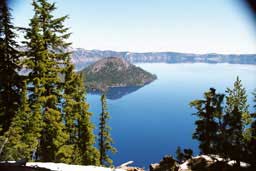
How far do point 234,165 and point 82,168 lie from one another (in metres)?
6.93

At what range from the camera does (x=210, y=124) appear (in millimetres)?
15680

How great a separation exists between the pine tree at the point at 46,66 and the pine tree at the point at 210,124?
34.3ft

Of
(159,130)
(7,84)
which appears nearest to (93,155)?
(7,84)

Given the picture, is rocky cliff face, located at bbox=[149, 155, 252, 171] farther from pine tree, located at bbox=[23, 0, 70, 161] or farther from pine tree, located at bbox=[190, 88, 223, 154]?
pine tree, located at bbox=[23, 0, 70, 161]

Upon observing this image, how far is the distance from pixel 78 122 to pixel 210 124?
1653 cm

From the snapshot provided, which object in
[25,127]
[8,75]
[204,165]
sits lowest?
[204,165]

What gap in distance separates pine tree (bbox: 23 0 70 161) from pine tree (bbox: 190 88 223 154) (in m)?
10.5

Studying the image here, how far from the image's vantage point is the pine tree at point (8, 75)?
18.9 metres

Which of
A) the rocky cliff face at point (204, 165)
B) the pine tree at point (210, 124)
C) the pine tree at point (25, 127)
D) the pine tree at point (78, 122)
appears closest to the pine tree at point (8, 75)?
the pine tree at point (25, 127)

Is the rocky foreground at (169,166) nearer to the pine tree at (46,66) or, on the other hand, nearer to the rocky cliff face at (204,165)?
the rocky cliff face at (204,165)

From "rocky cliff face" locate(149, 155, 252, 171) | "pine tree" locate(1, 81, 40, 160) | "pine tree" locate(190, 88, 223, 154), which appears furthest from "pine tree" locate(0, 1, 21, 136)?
"pine tree" locate(190, 88, 223, 154)

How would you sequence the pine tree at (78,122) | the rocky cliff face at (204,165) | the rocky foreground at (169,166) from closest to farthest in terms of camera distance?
the rocky foreground at (169,166) → the rocky cliff face at (204,165) → the pine tree at (78,122)

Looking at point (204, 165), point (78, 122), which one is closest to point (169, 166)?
point (204, 165)

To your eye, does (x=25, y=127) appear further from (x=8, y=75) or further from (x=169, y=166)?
(x=169, y=166)
